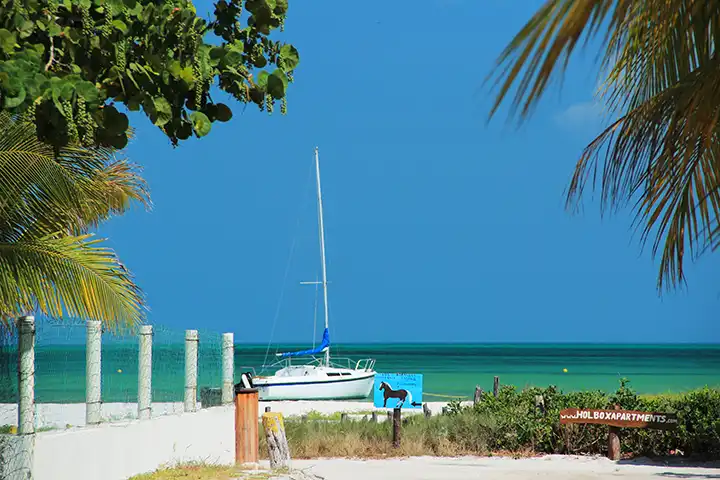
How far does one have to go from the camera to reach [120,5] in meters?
4.91

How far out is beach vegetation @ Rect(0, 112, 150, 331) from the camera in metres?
10.9

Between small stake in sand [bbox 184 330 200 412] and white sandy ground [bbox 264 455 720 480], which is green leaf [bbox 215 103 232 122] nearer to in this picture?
white sandy ground [bbox 264 455 720 480]

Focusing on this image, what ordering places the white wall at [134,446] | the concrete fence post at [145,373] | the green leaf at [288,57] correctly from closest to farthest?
1. the green leaf at [288,57]
2. the white wall at [134,446]
3. the concrete fence post at [145,373]

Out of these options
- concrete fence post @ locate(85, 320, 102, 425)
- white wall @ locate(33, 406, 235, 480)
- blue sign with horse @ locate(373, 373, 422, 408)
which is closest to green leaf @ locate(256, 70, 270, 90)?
white wall @ locate(33, 406, 235, 480)

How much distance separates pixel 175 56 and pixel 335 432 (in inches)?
587

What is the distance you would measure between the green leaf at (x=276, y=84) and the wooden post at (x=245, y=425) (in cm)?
932

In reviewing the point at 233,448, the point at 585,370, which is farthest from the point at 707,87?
the point at 585,370

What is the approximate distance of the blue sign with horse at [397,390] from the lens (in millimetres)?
19688

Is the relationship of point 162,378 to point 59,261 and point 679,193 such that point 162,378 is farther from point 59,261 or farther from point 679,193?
point 679,193

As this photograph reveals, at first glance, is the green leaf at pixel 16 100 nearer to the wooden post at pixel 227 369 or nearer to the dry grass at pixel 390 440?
the wooden post at pixel 227 369

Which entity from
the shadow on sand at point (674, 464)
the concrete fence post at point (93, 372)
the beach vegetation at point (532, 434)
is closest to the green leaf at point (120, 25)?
the concrete fence post at point (93, 372)

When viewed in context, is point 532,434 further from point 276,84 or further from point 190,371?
point 276,84

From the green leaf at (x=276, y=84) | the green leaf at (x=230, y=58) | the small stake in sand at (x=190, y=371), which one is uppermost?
the green leaf at (x=230, y=58)

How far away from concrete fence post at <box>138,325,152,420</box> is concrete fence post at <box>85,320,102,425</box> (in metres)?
0.95
